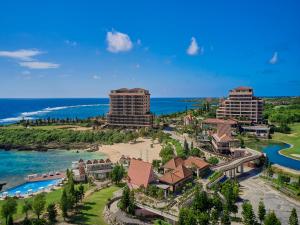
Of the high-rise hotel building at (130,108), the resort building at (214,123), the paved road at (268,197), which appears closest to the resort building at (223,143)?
the paved road at (268,197)

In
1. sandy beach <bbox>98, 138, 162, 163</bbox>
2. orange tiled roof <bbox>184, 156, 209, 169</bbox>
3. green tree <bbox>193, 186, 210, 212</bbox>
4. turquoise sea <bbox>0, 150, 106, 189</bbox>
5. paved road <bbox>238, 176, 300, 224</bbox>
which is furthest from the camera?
sandy beach <bbox>98, 138, 162, 163</bbox>

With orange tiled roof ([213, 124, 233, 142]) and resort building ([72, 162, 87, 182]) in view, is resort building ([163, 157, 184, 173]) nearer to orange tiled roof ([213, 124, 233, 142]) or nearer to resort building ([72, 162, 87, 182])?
resort building ([72, 162, 87, 182])

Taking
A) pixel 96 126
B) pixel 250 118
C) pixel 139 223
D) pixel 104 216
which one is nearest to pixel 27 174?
pixel 104 216

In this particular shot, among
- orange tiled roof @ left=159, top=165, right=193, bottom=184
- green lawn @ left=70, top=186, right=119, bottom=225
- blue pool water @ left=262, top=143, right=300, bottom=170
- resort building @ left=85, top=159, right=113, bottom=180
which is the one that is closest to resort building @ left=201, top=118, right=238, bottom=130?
blue pool water @ left=262, top=143, right=300, bottom=170

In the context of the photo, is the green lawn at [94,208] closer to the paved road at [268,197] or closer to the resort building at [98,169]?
the resort building at [98,169]

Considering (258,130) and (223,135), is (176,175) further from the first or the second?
(258,130)

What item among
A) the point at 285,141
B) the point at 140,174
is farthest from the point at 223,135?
the point at 140,174

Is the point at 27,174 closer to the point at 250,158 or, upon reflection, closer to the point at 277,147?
the point at 250,158
